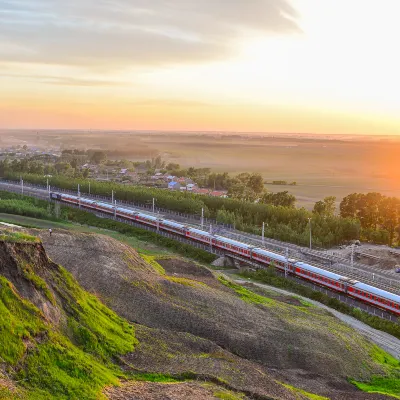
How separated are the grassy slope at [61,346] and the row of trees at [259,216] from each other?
4854 cm

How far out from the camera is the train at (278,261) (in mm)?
44331

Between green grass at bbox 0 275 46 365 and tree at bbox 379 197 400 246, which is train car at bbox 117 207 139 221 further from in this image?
green grass at bbox 0 275 46 365

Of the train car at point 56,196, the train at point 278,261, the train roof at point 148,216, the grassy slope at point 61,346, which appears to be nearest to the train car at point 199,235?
the train at point 278,261

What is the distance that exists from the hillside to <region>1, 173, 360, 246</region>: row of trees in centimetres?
3022

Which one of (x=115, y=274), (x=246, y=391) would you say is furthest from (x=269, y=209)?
(x=246, y=391)

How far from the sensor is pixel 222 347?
31.4 m

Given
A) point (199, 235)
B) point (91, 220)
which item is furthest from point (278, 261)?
point (91, 220)

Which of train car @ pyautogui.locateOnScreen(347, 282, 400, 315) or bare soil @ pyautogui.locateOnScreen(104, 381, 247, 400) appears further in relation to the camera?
train car @ pyautogui.locateOnScreen(347, 282, 400, 315)

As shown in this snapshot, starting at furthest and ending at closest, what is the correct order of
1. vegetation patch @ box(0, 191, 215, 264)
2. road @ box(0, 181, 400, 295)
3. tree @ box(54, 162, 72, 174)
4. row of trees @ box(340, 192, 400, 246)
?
tree @ box(54, 162, 72, 174), row of trees @ box(340, 192, 400, 246), vegetation patch @ box(0, 191, 215, 264), road @ box(0, 181, 400, 295)

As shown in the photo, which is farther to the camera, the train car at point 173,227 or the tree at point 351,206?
the tree at point 351,206

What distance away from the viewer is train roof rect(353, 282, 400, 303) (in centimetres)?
4278

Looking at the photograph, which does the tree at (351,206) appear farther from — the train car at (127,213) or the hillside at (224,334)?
the hillside at (224,334)

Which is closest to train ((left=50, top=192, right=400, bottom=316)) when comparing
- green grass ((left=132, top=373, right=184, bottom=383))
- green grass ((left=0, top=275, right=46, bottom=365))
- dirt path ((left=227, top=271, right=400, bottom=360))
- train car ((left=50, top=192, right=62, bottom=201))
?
dirt path ((left=227, top=271, right=400, bottom=360))

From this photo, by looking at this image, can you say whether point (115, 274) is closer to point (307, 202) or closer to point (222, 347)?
point (222, 347)
